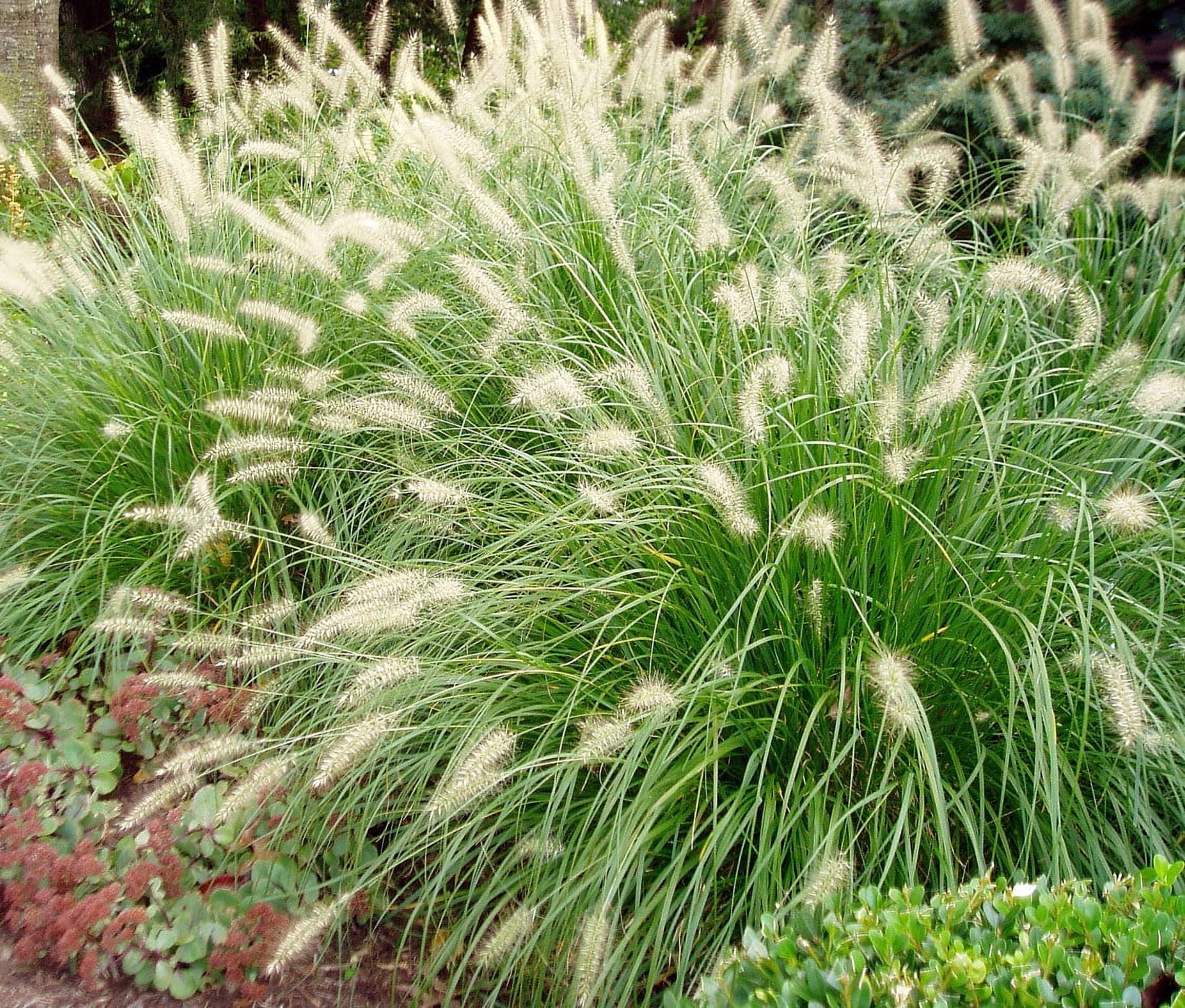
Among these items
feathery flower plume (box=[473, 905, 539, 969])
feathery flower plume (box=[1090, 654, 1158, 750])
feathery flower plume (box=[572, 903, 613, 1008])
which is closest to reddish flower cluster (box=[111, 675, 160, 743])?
feathery flower plume (box=[473, 905, 539, 969])

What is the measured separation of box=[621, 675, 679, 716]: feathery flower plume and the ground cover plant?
0.9 inches

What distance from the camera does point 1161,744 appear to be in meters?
2.73

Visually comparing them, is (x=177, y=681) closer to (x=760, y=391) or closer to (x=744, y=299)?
(x=760, y=391)

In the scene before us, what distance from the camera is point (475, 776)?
2475mm

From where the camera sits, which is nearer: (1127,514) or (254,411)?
(1127,514)

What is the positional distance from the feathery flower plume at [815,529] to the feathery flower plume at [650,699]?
0.50 m

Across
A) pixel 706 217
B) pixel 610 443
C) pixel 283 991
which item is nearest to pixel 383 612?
pixel 610 443

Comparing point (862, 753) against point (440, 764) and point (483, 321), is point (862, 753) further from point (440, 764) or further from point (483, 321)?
point (483, 321)

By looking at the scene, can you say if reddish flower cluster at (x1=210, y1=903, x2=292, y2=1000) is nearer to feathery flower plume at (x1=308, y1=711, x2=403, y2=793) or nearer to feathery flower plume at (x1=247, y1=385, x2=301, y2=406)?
feathery flower plume at (x1=308, y1=711, x2=403, y2=793)

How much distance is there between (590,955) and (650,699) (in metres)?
0.59

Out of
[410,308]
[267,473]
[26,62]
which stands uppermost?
[26,62]

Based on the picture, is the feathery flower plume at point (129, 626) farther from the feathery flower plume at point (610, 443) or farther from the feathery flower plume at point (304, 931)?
the feathery flower plume at point (610, 443)

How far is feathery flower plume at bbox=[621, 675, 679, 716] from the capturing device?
257cm

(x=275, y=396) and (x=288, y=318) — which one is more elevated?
(x=288, y=318)
